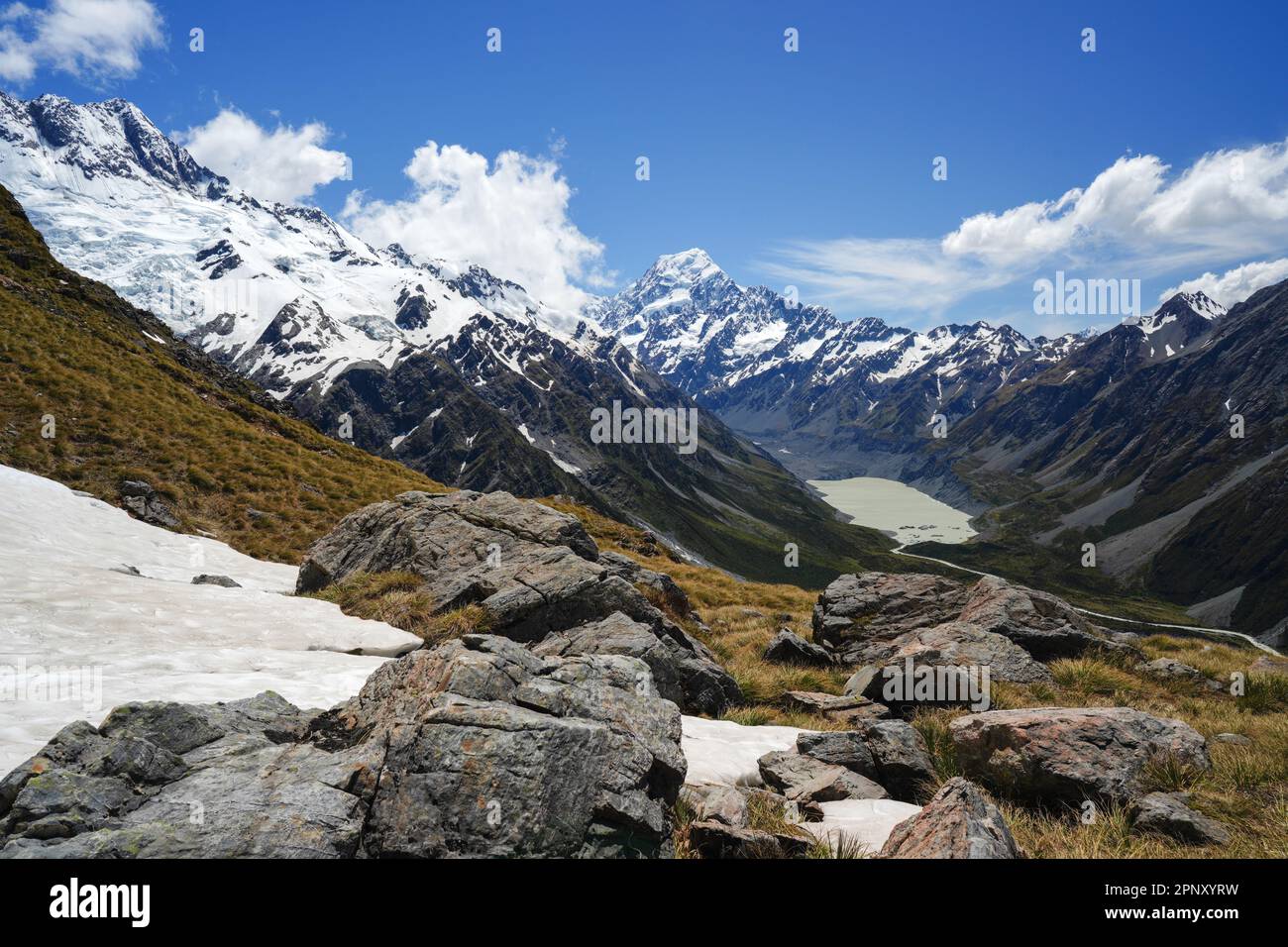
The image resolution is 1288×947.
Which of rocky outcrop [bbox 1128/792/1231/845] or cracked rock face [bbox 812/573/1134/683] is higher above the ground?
cracked rock face [bbox 812/573/1134/683]

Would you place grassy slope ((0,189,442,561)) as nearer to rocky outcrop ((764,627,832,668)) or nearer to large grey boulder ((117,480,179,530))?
large grey boulder ((117,480,179,530))

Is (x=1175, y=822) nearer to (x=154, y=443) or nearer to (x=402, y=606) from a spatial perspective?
(x=402, y=606)

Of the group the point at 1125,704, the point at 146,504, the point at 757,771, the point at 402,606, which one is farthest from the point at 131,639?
the point at 1125,704

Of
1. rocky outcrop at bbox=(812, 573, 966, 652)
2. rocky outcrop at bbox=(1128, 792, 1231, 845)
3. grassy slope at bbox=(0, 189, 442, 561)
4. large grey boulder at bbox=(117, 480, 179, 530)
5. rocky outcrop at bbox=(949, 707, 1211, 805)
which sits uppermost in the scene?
grassy slope at bbox=(0, 189, 442, 561)

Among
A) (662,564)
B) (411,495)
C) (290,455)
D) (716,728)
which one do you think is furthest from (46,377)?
(716,728)

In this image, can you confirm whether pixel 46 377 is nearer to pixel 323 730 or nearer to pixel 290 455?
pixel 290 455

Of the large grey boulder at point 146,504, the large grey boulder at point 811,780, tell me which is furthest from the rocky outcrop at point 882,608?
the large grey boulder at point 146,504

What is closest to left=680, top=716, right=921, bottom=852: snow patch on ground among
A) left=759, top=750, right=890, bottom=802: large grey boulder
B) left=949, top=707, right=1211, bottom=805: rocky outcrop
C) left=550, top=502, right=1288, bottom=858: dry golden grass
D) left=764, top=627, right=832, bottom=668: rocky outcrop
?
left=759, top=750, right=890, bottom=802: large grey boulder
